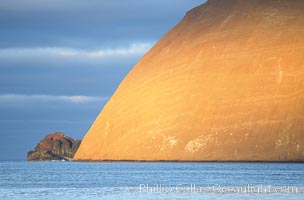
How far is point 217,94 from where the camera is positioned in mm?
126688

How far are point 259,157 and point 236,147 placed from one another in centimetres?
345

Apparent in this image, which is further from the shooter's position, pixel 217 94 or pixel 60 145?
pixel 60 145

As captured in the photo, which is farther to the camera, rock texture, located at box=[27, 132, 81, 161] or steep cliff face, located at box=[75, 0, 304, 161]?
rock texture, located at box=[27, 132, 81, 161]

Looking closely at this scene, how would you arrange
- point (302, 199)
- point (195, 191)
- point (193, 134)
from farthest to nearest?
point (193, 134), point (195, 191), point (302, 199)

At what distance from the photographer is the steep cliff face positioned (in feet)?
382

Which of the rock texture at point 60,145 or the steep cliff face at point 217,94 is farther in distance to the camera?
the rock texture at point 60,145

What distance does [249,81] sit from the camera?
125312 mm

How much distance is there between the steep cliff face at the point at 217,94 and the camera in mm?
116438

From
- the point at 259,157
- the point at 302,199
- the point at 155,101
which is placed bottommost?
the point at 302,199

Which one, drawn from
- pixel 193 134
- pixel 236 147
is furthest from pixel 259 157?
pixel 193 134

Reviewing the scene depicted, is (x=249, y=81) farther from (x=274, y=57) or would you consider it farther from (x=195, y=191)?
(x=195, y=191)

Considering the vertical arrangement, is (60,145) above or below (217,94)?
below

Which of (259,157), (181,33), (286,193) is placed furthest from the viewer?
(181,33)

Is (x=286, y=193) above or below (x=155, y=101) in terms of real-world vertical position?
below
